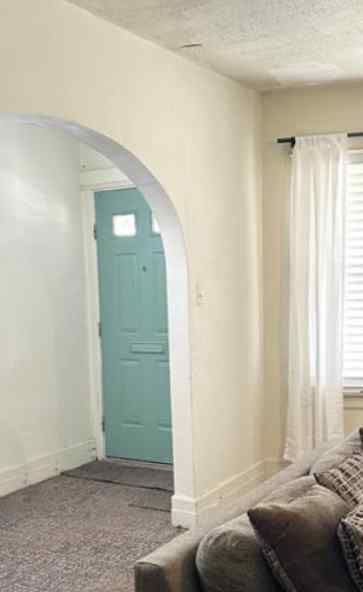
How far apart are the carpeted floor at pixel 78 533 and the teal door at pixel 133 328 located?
1.88 feet

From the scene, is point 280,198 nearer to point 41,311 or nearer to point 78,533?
point 41,311

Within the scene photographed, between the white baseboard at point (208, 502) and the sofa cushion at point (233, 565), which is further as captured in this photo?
the white baseboard at point (208, 502)

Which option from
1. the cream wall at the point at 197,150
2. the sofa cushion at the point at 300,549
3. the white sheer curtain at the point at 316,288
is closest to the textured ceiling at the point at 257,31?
the cream wall at the point at 197,150

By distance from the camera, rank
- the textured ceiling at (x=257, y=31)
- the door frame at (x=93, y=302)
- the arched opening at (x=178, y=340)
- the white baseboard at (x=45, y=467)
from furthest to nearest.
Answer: the door frame at (x=93, y=302) → the white baseboard at (x=45, y=467) → the arched opening at (x=178, y=340) → the textured ceiling at (x=257, y=31)

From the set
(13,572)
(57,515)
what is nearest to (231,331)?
(57,515)

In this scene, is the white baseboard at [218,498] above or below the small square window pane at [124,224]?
below

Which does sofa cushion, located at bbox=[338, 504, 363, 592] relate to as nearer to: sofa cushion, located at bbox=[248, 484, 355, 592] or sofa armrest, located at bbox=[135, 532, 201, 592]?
sofa cushion, located at bbox=[248, 484, 355, 592]

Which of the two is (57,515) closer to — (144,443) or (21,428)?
(21,428)

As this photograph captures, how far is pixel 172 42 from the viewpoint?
11.6 feet

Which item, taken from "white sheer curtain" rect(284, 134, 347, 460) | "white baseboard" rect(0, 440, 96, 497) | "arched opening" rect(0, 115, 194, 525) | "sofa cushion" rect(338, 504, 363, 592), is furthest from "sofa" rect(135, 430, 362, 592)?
"white baseboard" rect(0, 440, 96, 497)

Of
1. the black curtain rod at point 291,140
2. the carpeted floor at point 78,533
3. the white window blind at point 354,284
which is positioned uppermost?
the black curtain rod at point 291,140

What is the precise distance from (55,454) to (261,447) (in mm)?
1540

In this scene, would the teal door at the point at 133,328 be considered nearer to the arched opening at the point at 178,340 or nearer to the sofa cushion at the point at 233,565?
the arched opening at the point at 178,340

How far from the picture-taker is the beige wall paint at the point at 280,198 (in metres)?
4.52
